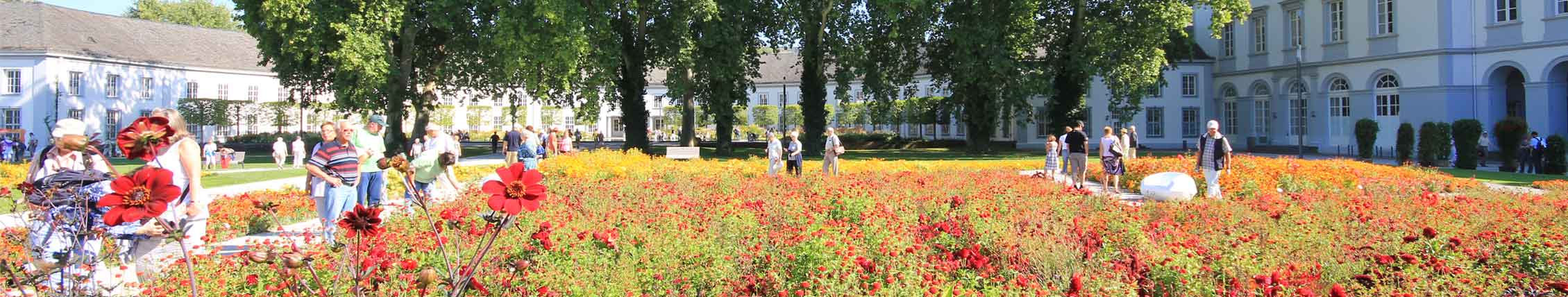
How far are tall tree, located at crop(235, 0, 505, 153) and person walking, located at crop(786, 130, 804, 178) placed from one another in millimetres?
13846

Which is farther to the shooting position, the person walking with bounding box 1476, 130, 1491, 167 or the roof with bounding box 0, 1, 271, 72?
the roof with bounding box 0, 1, 271, 72

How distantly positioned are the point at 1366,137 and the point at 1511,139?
17.7ft

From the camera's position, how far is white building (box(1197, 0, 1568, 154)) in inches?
1128

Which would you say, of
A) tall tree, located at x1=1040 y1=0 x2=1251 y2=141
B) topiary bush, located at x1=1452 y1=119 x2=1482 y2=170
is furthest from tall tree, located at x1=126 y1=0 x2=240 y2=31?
topiary bush, located at x1=1452 y1=119 x2=1482 y2=170

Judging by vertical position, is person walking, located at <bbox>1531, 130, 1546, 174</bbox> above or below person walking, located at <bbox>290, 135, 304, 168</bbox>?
below

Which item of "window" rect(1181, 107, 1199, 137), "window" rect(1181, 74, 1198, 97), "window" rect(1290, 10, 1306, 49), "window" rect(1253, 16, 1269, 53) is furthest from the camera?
"window" rect(1181, 107, 1199, 137)

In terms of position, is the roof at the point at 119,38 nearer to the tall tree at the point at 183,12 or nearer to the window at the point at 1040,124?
the tall tree at the point at 183,12

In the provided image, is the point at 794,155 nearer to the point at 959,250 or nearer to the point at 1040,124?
the point at 959,250

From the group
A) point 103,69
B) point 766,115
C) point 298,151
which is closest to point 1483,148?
point 298,151

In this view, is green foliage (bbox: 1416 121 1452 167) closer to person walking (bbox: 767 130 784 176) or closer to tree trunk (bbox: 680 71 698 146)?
person walking (bbox: 767 130 784 176)

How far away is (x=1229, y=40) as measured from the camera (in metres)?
41.0

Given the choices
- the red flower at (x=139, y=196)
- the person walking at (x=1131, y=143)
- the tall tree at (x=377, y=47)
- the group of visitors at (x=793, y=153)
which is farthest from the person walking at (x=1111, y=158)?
the tall tree at (x=377, y=47)

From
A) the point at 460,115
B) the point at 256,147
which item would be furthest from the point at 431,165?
the point at 460,115

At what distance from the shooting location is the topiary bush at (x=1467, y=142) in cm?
2464
